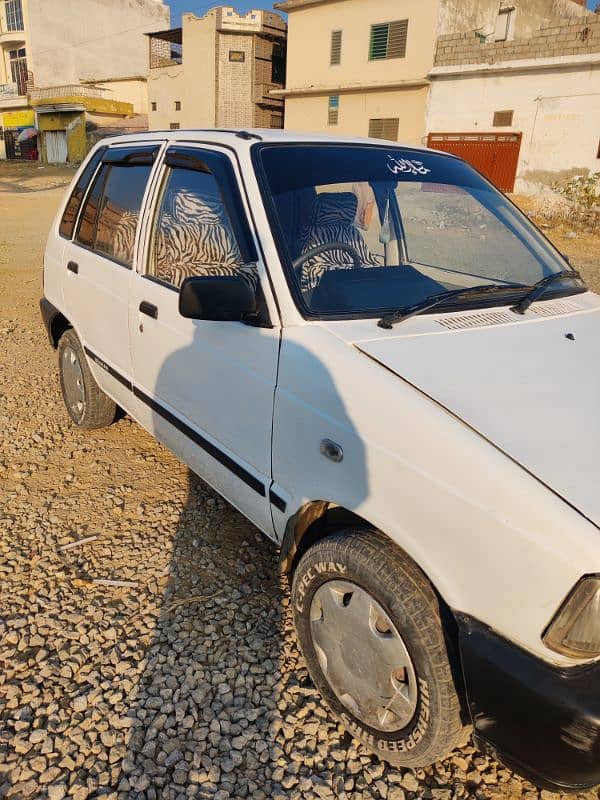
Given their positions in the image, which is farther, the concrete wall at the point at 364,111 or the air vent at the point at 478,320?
the concrete wall at the point at 364,111

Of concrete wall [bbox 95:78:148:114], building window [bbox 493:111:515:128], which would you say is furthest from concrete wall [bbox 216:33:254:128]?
building window [bbox 493:111:515:128]

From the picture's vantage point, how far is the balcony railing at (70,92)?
137 ft

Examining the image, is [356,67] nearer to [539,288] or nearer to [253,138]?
[253,138]

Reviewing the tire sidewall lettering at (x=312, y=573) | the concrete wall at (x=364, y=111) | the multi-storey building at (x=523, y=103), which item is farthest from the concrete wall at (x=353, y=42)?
the tire sidewall lettering at (x=312, y=573)

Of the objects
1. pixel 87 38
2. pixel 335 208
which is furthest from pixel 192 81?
pixel 335 208

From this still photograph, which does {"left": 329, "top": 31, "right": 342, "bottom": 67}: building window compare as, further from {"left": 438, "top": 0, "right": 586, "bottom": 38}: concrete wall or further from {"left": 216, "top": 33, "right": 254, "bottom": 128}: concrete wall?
{"left": 216, "top": 33, "right": 254, "bottom": 128}: concrete wall

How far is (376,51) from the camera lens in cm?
2520

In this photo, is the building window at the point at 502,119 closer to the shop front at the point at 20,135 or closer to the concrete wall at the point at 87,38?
the shop front at the point at 20,135

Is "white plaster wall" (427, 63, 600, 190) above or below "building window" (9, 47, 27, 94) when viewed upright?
below

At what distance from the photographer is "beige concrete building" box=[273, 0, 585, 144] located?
23.8 meters

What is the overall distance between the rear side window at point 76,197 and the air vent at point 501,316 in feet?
8.91

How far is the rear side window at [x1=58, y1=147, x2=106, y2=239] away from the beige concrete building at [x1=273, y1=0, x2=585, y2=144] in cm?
2339

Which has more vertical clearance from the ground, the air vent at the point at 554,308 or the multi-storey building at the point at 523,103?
the multi-storey building at the point at 523,103

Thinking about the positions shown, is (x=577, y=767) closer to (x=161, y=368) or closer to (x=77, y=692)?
(x=77, y=692)
